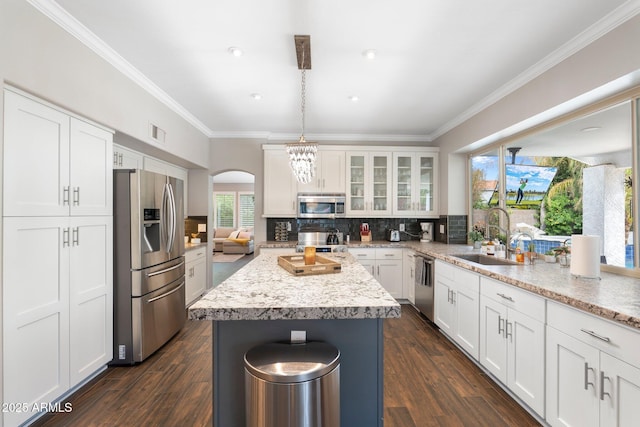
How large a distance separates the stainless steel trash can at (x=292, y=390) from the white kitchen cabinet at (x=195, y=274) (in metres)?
3.15

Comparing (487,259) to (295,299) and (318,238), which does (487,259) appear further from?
(295,299)

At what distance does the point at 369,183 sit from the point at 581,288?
328cm

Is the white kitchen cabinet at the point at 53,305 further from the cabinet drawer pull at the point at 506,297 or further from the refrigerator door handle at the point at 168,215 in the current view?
the cabinet drawer pull at the point at 506,297

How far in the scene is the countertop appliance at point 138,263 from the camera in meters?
2.66

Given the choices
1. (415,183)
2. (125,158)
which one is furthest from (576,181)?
(125,158)

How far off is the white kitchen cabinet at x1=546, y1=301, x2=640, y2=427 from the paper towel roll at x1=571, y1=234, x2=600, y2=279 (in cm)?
49

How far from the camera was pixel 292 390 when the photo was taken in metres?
1.20

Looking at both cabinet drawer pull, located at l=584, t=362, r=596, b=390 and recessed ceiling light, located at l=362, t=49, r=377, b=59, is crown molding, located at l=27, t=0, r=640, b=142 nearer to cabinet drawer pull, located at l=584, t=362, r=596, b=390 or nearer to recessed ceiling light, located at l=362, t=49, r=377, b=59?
recessed ceiling light, located at l=362, t=49, r=377, b=59

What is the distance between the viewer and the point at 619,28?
190cm

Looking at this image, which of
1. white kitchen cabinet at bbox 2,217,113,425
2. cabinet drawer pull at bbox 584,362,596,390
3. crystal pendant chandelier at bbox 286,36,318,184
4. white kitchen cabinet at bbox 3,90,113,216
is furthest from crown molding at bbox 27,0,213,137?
cabinet drawer pull at bbox 584,362,596,390

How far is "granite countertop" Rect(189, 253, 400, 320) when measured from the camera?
1.33 meters

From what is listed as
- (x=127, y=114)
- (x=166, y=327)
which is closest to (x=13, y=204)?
(x=127, y=114)

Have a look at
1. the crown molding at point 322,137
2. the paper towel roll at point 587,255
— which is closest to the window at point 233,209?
the crown molding at point 322,137

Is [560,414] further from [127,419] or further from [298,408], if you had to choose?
[127,419]
